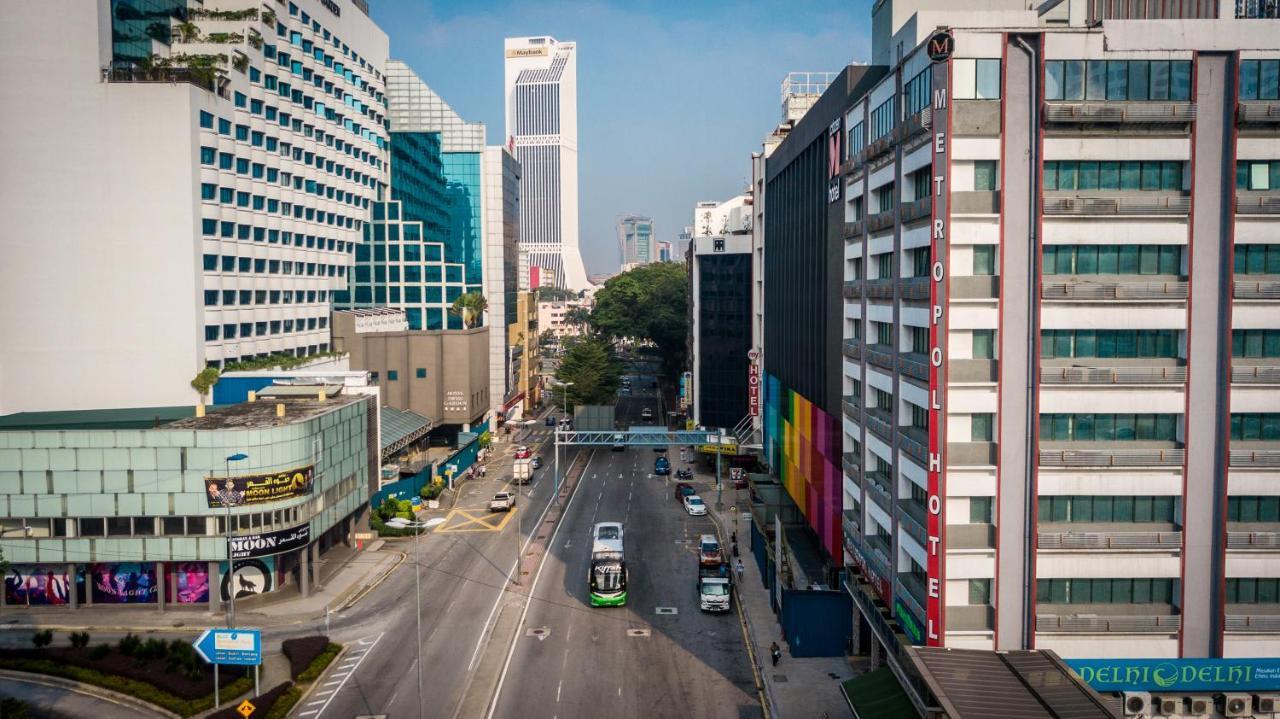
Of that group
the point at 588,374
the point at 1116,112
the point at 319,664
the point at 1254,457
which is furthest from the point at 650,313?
the point at 1254,457

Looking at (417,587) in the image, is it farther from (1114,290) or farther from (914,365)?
(1114,290)

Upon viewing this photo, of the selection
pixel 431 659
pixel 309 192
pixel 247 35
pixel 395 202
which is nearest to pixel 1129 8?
pixel 431 659

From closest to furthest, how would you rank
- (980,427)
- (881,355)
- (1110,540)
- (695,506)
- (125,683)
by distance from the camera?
(1110,540) < (980,427) < (881,355) < (125,683) < (695,506)

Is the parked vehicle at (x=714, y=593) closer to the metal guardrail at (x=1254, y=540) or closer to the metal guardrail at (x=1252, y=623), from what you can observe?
the metal guardrail at (x=1252, y=623)

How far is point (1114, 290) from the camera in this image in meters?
35.7

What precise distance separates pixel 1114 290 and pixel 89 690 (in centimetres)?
4771

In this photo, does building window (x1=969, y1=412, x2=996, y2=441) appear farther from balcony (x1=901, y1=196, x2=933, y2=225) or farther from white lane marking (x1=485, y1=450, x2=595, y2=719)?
white lane marking (x1=485, y1=450, x2=595, y2=719)

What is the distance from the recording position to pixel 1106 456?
118 ft

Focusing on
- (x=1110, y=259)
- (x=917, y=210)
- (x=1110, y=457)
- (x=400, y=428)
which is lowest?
(x=400, y=428)

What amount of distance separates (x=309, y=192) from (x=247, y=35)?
16631 millimetres

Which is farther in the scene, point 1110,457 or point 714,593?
point 714,593

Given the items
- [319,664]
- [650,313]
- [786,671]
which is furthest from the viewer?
[650,313]

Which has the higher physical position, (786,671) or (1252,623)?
(1252,623)

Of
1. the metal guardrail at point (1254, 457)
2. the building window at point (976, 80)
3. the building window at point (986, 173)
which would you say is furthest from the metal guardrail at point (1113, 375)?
the building window at point (976, 80)
